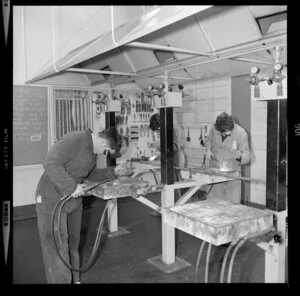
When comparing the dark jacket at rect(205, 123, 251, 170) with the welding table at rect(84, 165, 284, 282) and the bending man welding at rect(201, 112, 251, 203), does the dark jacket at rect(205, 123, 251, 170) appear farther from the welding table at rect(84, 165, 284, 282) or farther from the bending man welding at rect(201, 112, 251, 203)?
the welding table at rect(84, 165, 284, 282)

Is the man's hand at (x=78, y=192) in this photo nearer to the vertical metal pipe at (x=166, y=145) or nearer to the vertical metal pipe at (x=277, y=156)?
the vertical metal pipe at (x=166, y=145)

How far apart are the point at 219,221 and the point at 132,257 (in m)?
1.51

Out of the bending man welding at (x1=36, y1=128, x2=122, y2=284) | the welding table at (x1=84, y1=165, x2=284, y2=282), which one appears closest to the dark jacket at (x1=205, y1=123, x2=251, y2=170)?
the welding table at (x1=84, y1=165, x2=284, y2=282)

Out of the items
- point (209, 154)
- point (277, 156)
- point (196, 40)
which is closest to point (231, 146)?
point (209, 154)

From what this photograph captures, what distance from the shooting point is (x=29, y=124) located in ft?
13.4

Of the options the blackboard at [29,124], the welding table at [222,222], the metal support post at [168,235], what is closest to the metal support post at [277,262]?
the welding table at [222,222]

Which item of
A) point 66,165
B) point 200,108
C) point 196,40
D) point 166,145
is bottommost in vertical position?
point 66,165

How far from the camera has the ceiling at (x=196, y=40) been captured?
170 centimetres

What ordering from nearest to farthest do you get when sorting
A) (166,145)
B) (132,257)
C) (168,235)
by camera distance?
(168,235) → (166,145) → (132,257)

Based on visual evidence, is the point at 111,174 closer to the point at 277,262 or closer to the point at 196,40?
the point at 196,40

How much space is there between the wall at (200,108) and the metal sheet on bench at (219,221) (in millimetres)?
2347
